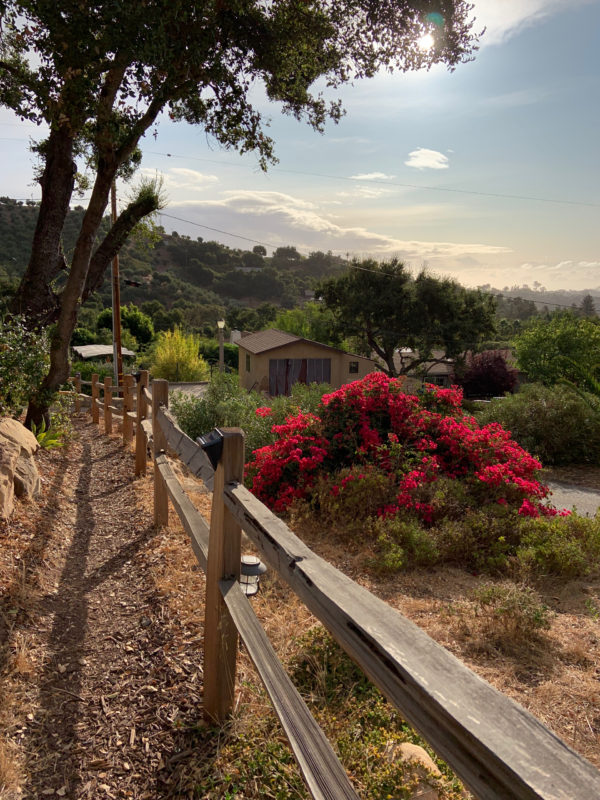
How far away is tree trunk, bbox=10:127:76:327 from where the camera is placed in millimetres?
7609

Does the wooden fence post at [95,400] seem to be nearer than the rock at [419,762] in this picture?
No

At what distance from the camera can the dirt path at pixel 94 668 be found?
7.55 feet

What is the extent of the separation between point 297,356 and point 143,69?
2207 centimetres

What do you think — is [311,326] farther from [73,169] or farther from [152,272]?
[73,169]

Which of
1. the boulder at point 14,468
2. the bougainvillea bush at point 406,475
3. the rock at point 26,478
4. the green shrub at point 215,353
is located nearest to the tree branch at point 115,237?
the boulder at point 14,468

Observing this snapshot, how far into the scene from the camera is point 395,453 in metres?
6.58

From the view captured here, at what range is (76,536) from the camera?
203 inches

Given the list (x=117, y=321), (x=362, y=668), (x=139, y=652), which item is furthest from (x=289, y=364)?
(x=362, y=668)

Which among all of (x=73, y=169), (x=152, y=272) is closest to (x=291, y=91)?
(x=73, y=169)

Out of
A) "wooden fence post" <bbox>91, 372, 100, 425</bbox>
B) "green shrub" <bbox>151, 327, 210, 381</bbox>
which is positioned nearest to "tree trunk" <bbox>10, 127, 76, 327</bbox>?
"wooden fence post" <bbox>91, 372, 100, 425</bbox>

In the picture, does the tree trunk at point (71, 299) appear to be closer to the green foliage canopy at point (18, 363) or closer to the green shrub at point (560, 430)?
the green foliage canopy at point (18, 363)

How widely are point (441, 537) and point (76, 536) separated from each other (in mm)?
3701

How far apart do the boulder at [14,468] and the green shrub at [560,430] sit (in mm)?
9651

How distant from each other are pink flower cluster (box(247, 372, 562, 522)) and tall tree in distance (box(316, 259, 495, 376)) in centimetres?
2519
